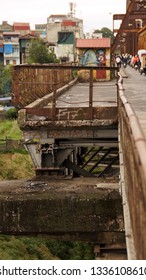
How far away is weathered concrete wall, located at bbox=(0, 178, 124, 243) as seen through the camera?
9914 mm

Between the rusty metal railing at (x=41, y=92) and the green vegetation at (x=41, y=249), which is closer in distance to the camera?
the rusty metal railing at (x=41, y=92)

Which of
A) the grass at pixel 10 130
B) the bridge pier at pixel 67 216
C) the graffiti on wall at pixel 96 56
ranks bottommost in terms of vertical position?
the grass at pixel 10 130

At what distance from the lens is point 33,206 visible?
1006 cm

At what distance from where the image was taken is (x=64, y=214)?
1000 centimetres

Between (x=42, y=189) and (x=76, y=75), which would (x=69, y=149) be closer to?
(x=42, y=189)

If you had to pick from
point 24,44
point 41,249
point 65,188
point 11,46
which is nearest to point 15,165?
point 41,249

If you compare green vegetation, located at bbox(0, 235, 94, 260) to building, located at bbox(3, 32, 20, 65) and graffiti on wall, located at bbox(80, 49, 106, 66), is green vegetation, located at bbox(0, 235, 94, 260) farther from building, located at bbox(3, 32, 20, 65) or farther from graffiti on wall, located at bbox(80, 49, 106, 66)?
building, located at bbox(3, 32, 20, 65)

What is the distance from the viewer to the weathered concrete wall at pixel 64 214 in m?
9.91

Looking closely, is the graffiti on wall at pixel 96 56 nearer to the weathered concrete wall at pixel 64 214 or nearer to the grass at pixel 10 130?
the grass at pixel 10 130

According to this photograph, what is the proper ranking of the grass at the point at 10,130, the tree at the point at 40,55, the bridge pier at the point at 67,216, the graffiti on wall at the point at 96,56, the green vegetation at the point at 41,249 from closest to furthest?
the bridge pier at the point at 67,216, the green vegetation at the point at 41,249, the graffiti on wall at the point at 96,56, the grass at the point at 10,130, the tree at the point at 40,55

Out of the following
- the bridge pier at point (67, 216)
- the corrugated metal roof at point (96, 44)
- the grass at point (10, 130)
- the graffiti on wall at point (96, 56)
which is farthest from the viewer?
the grass at point (10, 130)

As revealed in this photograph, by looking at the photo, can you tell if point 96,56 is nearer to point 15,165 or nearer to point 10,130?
point 15,165

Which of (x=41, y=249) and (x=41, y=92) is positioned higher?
(x=41, y=92)

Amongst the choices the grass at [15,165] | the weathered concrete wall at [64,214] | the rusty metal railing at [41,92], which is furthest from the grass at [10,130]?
the weathered concrete wall at [64,214]
